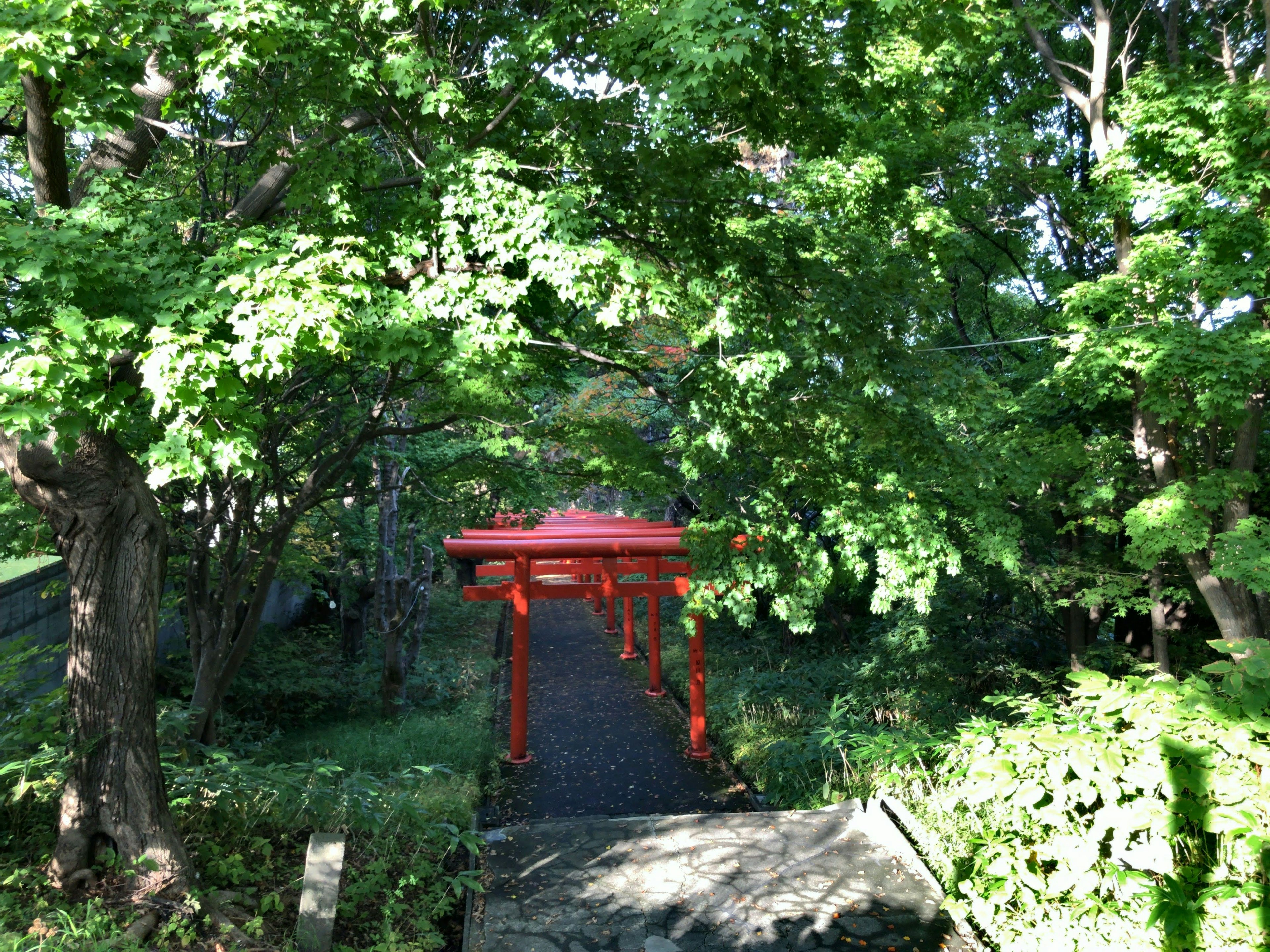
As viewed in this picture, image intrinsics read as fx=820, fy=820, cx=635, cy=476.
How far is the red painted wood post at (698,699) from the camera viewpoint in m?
11.9

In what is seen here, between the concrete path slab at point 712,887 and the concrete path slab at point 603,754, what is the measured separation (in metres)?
2.71

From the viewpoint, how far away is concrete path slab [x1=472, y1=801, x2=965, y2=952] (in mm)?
5465

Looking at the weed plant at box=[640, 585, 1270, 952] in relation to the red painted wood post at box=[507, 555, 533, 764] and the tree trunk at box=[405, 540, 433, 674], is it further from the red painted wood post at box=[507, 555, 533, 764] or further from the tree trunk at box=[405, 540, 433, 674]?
the tree trunk at box=[405, 540, 433, 674]

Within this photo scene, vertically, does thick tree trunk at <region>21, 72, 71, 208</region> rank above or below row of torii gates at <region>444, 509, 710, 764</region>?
above

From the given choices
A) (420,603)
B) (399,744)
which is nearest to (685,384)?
(399,744)

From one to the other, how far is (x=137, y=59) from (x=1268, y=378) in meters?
11.0

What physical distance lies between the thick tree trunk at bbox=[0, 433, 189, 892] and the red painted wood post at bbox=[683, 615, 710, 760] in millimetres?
7823

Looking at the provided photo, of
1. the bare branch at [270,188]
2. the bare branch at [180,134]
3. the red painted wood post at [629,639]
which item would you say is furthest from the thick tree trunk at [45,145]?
the red painted wood post at [629,639]

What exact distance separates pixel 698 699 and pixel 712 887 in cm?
582

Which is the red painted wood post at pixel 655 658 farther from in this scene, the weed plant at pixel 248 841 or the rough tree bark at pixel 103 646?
the rough tree bark at pixel 103 646

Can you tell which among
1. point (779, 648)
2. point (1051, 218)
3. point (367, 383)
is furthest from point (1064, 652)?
point (367, 383)

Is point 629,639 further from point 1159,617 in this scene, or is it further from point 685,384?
point 685,384

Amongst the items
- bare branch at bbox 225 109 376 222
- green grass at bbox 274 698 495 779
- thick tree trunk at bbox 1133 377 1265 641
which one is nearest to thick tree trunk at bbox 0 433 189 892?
bare branch at bbox 225 109 376 222

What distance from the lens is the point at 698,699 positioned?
39.3ft
